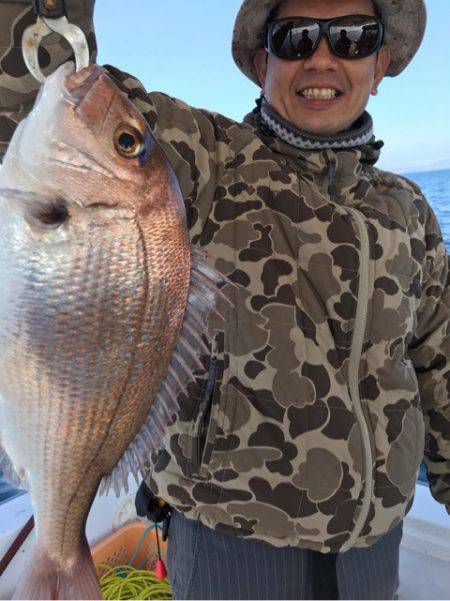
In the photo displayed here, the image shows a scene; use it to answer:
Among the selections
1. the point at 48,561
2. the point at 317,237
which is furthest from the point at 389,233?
the point at 48,561

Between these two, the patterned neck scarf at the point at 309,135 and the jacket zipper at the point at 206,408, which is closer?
the jacket zipper at the point at 206,408

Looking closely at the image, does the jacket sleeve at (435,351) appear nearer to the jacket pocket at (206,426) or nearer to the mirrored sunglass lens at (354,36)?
the mirrored sunglass lens at (354,36)

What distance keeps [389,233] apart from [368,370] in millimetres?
482

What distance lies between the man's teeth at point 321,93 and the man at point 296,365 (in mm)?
32

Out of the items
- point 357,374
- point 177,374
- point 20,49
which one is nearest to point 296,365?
point 357,374

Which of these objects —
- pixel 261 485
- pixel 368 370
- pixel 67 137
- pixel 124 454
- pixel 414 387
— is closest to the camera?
pixel 67 137

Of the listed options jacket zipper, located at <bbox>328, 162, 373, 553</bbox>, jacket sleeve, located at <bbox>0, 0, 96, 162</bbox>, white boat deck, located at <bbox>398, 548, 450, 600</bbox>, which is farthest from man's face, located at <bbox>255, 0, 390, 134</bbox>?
white boat deck, located at <bbox>398, 548, 450, 600</bbox>

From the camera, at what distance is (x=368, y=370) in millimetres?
1575

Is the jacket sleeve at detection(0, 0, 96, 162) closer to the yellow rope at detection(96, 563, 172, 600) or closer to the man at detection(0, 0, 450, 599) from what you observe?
the man at detection(0, 0, 450, 599)

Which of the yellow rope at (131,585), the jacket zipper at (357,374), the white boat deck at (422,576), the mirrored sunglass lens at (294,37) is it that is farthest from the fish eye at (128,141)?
the white boat deck at (422,576)

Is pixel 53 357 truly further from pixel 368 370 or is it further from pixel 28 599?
pixel 368 370

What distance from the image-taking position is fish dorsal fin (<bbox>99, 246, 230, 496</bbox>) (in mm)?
977

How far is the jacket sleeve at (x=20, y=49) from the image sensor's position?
3.41 feet

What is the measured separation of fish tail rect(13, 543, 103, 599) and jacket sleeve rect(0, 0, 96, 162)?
0.97m
